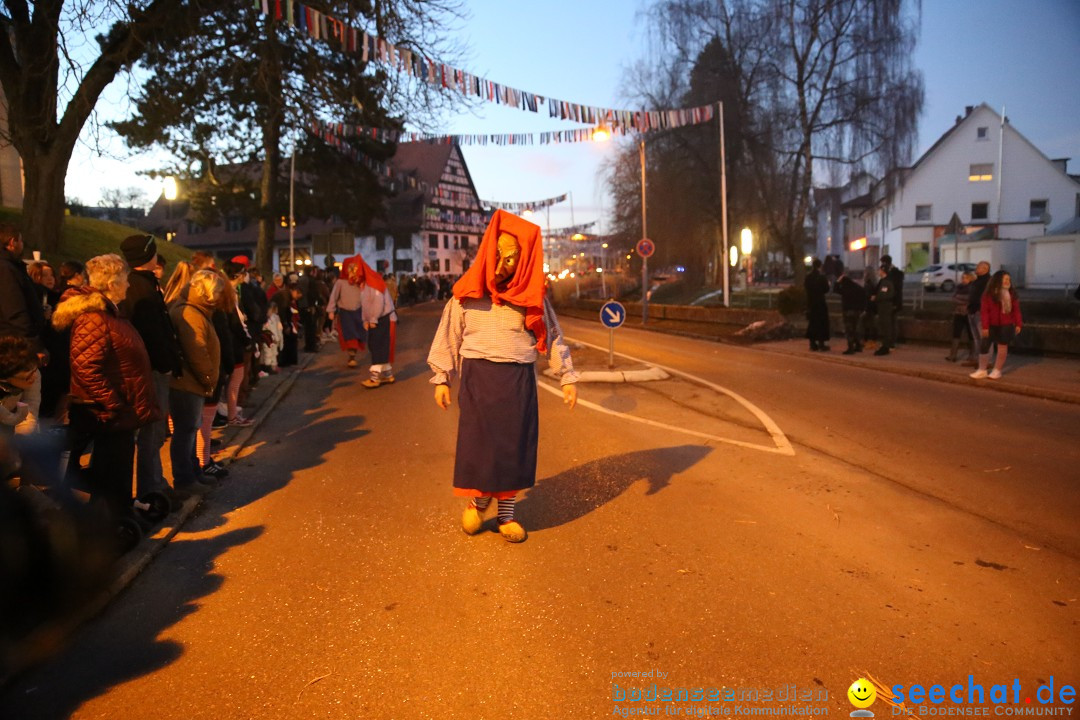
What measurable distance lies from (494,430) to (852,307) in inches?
550

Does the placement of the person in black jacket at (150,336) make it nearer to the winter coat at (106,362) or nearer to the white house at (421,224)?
the winter coat at (106,362)

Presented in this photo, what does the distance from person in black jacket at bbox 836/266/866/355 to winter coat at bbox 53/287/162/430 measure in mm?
14870

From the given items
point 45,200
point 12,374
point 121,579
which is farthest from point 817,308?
point 12,374

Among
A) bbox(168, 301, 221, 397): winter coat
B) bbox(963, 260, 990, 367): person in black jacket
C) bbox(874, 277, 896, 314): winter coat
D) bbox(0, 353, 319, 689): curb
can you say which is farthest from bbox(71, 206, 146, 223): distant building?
bbox(0, 353, 319, 689): curb

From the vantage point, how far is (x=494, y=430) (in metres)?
5.34

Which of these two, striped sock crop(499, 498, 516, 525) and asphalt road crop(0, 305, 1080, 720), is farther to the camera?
striped sock crop(499, 498, 516, 525)

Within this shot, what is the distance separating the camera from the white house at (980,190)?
5406cm

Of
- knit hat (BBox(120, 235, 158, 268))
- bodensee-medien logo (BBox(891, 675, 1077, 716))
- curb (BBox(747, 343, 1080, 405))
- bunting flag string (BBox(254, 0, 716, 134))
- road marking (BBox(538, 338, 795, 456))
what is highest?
bunting flag string (BBox(254, 0, 716, 134))

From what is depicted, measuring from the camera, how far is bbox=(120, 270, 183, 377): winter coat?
5.88 m

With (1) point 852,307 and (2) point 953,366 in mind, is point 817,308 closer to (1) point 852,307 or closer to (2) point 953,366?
(1) point 852,307

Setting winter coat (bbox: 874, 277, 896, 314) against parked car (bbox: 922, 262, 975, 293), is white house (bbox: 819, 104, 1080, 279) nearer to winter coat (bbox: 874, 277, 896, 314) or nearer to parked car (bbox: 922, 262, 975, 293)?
parked car (bbox: 922, 262, 975, 293)

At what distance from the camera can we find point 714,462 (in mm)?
7617

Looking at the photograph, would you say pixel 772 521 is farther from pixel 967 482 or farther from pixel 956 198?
pixel 956 198

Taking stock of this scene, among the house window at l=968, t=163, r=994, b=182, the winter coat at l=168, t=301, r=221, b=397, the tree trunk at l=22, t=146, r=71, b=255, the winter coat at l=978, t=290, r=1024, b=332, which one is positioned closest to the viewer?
the winter coat at l=168, t=301, r=221, b=397
